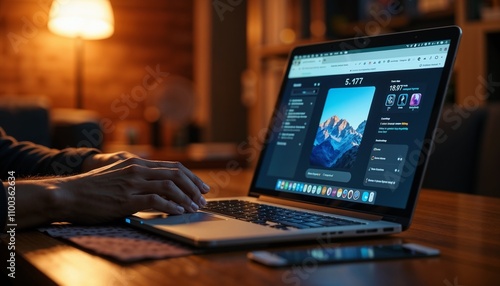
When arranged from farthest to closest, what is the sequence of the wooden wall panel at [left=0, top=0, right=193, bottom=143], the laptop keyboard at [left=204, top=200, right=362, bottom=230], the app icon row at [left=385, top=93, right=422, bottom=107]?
the wooden wall panel at [left=0, top=0, right=193, bottom=143] → the app icon row at [left=385, top=93, right=422, bottom=107] → the laptop keyboard at [left=204, top=200, right=362, bottom=230]

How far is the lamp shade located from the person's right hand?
9.94 feet

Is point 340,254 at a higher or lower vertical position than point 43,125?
lower

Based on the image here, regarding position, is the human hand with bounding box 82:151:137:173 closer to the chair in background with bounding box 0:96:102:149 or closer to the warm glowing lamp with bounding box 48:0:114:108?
the chair in background with bounding box 0:96:102:149

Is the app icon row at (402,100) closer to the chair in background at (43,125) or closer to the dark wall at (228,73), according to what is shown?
the chair in background at (43,125)

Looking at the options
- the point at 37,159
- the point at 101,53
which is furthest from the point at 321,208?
the point at 101,53

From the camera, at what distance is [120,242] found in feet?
2.25

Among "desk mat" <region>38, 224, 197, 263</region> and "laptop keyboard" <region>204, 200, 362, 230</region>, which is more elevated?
"laptop keyboard" <region>204, 200, 362, 230</region>

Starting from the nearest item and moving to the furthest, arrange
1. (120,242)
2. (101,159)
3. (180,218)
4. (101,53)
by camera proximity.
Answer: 1. (120,242)
2. (180,218)
3. (101,159)
4. (101,53)

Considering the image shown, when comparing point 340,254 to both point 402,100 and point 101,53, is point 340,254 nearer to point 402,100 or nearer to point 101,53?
point 402,100

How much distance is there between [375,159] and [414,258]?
260 millimetres

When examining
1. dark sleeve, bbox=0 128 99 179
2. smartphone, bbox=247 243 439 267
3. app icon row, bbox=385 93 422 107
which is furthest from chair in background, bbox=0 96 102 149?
smartphone, bbox=247 243 439 267

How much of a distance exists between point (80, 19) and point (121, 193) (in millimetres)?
3093

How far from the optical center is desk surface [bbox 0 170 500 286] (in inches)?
20.9

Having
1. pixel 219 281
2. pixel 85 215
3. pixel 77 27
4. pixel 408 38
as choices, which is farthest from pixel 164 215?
pixel 77 27
